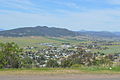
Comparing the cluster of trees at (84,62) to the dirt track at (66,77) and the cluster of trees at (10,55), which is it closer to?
the dirt track at (66,77)

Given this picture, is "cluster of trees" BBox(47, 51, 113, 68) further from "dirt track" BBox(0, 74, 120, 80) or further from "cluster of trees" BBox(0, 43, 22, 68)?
"cluster of trees" BBox(0, 43, 22, 68)

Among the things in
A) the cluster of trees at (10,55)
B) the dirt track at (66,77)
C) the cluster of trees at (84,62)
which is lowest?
the cluster of trees at (84,62)

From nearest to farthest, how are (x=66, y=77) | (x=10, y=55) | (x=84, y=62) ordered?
1. (x=66, y=77)
2. (x=10, y=55)
3. (x=84, y=62)

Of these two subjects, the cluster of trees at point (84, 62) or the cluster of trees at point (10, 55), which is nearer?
the cluster of trees at point (10, 55)

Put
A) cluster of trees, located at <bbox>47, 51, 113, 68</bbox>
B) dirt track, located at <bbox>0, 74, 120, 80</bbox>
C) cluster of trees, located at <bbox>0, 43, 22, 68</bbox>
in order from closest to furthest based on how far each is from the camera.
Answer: dirt track, located at <bbox>0, 74, 120, 80</bbox>, cluster of trees, located at <bbox>0, 43, 22, 68</bbox>, cluster of trees, located at <bbox>47, 51, 113, 68</bbox>

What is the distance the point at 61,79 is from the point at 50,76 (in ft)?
2.73

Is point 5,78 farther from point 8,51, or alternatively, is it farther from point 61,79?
point 8,51

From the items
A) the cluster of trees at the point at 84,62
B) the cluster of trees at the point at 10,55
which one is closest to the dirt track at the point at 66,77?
the cluster of trees at the point at 84,62

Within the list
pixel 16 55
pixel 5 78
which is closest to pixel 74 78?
pixel 5 78

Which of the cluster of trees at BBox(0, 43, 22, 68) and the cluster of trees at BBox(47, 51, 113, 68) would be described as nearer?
the cluster of trees at BBox(0, 43, 22, 68)

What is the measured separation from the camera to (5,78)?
930cm

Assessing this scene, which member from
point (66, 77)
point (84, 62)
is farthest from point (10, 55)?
point (84, 62)

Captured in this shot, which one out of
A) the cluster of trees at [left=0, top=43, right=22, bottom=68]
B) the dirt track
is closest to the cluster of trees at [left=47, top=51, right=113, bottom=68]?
the dirt track

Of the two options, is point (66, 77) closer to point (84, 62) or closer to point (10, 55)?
point (10, 55)
